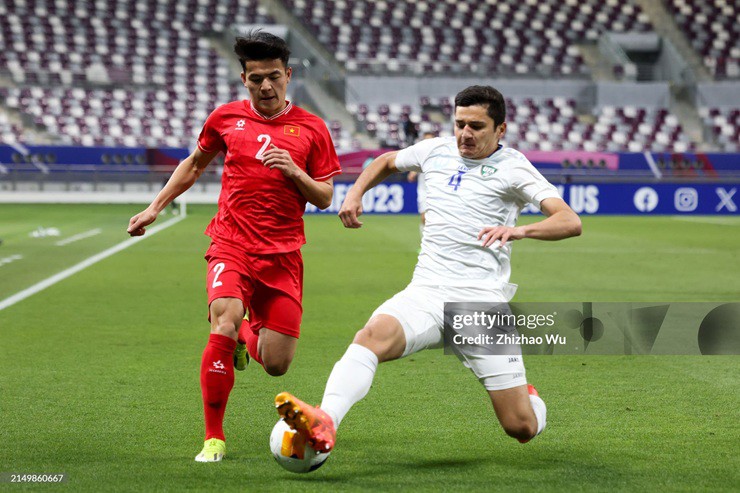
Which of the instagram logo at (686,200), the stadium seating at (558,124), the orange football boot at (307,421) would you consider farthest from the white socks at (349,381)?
the stadium seating at (558,124)

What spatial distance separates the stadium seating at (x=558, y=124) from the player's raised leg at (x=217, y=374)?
1214 inches

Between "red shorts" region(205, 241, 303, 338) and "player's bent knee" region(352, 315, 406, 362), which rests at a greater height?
"player's bent knee" region(352, 315, 406, 362)

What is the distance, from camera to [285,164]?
17.5 ft

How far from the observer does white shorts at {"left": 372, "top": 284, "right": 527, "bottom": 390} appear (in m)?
4.88

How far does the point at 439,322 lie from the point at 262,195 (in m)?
1.31

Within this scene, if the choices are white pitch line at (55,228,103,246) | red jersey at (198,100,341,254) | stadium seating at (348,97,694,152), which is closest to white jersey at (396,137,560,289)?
red jersey at (198,100,341,254)

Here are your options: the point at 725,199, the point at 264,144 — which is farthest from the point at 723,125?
the point at 264,144

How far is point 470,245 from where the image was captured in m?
5.08

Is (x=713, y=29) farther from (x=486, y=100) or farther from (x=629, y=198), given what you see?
(x=486, y=100)

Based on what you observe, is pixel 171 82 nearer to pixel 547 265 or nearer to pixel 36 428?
pixel 547 265

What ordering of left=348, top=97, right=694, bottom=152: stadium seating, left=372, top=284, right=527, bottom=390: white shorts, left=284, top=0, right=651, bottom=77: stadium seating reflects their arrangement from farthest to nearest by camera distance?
left=284, top=0, right=651, bottom=77: stadium seating → left=348, top=97, right=694, bottom=152: stadium seating → left=372, top=284, right=527, bottom=390: white shorts

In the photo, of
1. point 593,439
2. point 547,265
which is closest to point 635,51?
point 547,265

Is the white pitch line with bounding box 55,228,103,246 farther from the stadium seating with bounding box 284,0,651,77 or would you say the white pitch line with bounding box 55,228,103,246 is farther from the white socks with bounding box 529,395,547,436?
the stadium seating with bounding box 284,0,651,77

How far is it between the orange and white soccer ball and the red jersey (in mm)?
1413
